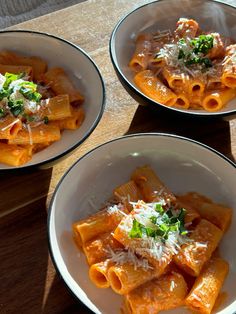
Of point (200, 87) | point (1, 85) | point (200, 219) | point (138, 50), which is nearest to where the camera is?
point (200, 219)

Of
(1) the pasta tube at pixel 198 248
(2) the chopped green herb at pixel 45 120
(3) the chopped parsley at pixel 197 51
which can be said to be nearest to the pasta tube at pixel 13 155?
(2) the chopped green herb at pixel 45 120

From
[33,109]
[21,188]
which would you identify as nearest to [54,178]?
[21,188]

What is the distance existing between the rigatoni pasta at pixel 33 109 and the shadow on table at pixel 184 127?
7.5 inches

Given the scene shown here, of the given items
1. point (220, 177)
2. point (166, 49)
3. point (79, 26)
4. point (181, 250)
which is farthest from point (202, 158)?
point (79, 26)

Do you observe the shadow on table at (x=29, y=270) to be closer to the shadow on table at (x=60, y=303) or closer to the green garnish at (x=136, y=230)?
the shadow on table at (x=60, y=303)

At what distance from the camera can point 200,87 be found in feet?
4.83

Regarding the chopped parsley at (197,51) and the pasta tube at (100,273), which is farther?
the chopped parsley at (197,51)

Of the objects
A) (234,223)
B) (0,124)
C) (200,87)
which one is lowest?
(234,223)

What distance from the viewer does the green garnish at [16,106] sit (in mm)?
1285

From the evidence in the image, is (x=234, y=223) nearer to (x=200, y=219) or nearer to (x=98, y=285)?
(x=200, y=219)

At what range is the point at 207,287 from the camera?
106cm

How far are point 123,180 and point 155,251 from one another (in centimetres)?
30

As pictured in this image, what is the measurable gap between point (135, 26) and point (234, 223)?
0.76 metres

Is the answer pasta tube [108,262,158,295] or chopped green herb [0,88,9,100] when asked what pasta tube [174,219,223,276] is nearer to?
pasta tube [108,262,158,295]
